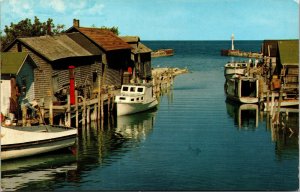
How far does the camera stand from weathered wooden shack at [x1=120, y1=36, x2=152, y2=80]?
6854 cm

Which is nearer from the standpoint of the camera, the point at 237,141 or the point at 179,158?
the point at 179,158

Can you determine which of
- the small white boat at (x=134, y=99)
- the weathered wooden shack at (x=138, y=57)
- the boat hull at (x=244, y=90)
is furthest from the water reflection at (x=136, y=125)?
the weathered wooden shack at (x=138, y=57)

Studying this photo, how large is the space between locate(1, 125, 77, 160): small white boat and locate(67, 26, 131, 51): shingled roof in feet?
67.9

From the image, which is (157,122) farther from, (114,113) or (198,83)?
(198,83)

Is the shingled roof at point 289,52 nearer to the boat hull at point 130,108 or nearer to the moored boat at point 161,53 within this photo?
the boat hull at point 130,108

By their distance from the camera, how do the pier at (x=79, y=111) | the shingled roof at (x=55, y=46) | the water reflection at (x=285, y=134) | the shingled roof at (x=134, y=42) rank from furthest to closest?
the shingled roof at (x=134, y=42) → the shingled roof at (x=55, y=46) → the pier at (x=79, y=111) → the water reflection at (x=285, y=134)

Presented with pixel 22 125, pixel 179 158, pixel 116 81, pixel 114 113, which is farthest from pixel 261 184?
pixel 116 81

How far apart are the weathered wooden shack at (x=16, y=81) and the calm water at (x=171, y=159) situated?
5.52m

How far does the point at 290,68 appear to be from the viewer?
5603 cm

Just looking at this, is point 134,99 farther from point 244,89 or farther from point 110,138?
point 244,89

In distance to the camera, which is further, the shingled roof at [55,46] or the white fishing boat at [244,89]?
the white fishing boat at [244,89]

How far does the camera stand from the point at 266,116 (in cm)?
5350

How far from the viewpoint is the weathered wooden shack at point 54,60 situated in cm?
4562

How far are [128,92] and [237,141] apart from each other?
16.6 meters
